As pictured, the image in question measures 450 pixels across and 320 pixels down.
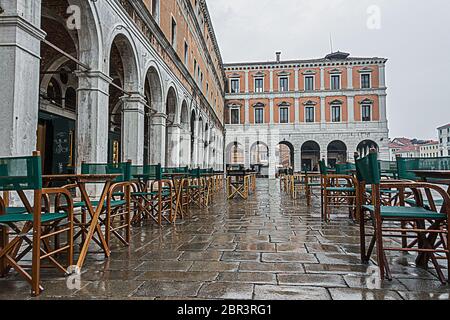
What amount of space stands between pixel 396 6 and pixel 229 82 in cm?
2484

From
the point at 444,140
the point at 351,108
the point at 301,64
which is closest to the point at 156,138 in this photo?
the point at 301,64

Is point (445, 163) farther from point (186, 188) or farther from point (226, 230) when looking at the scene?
point (186, 188)

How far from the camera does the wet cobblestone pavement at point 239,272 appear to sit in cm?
199

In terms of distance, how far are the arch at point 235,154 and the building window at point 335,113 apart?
8943mm

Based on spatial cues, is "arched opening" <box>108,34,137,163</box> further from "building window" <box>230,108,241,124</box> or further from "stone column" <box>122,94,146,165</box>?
"building window" <box>230,108,241,124</box>

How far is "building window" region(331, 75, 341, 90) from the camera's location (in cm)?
2889

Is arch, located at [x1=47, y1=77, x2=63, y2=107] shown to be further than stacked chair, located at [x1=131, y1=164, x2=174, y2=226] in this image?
Yes

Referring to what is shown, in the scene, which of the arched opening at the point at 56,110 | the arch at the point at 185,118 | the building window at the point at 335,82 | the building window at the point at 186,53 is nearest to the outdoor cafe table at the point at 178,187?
the arched opening at the point at 56,110

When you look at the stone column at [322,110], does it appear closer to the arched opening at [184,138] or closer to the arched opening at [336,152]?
the arched opening at [336,152]

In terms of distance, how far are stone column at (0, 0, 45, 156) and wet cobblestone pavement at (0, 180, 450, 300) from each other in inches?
73.6

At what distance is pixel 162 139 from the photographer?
10.1 meters

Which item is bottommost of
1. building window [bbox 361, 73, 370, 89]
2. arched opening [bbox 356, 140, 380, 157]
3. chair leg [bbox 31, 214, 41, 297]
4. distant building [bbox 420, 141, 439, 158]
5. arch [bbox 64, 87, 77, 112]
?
chair leg [bbox 31, 214, 41, 297]

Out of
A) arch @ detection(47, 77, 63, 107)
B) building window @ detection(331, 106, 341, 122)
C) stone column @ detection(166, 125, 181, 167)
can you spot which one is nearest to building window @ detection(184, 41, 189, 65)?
stone column @ detection(166, 125, 181, 167)
